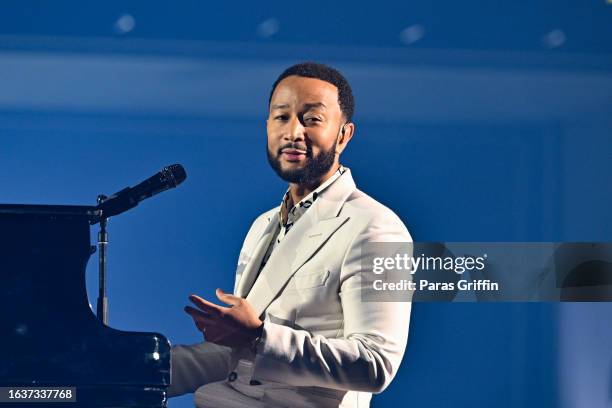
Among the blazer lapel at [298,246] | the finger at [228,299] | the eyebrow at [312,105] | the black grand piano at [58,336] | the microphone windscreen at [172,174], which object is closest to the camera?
the black grand piano at [58,336]

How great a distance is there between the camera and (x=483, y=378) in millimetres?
2641

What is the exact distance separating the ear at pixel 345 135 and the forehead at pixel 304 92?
0.22 feet

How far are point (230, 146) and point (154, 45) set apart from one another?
0.35 m

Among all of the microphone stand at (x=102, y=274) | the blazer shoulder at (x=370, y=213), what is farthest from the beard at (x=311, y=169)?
the microphone stand at (x=102, y=274)

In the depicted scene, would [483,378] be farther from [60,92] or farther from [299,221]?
[60,92]

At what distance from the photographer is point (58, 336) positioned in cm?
192

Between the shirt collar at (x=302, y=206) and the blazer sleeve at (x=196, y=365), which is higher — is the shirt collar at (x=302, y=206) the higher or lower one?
the higher one

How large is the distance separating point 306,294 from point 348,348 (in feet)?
0.71

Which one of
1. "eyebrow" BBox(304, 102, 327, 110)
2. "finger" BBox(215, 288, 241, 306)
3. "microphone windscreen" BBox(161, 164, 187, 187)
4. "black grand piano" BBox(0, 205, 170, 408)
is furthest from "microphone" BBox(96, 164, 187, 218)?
"eyebrow" BBox(304, 102, 327, 110)

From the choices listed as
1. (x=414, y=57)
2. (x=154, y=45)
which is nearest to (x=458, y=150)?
(x=414, y=57)

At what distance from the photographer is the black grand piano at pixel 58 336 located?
1924 millimetres

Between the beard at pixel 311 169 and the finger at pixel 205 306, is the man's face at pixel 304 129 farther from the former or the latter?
the finger at pixel 205 306

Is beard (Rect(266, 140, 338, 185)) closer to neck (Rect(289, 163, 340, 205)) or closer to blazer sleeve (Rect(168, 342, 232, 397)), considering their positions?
neck (Rect(289, 163, 340, 205))

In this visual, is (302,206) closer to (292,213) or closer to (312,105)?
(292,213)
